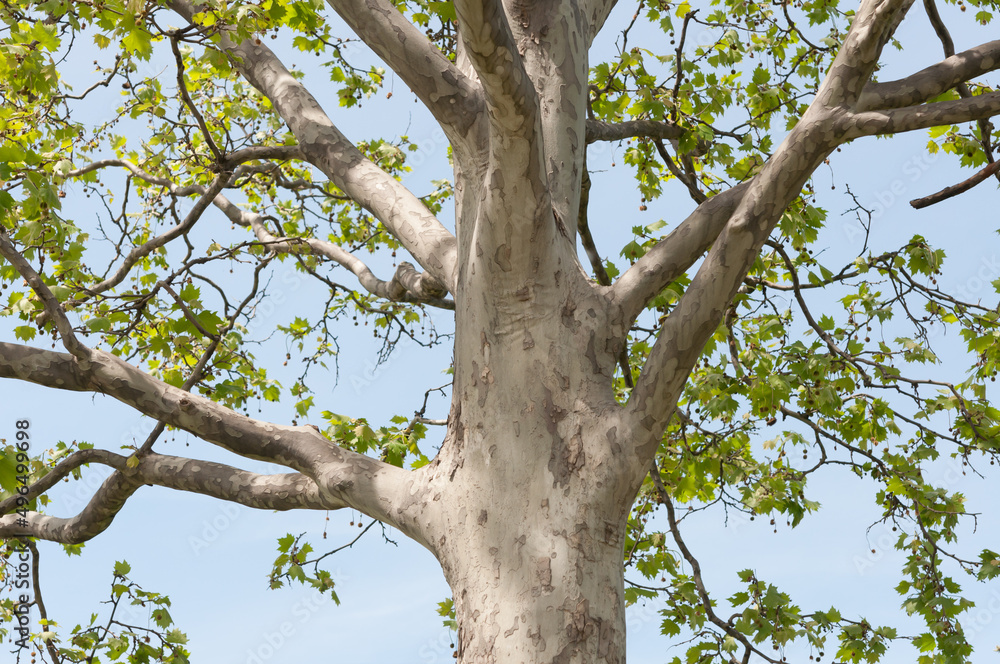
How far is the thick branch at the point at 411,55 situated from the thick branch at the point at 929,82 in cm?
171

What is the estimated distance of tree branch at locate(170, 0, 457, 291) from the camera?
4273 mm

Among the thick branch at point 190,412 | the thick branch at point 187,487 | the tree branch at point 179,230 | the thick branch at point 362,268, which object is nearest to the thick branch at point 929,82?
the thick branch at point 362,268

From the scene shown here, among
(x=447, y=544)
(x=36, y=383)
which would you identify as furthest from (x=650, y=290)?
(x=36, y=383)

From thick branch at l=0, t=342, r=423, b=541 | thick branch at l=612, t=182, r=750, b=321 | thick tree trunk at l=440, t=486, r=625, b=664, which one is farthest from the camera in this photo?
thick branch at l=0, t=342, r=423, b=541

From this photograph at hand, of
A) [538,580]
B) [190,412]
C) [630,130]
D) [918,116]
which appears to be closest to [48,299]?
[190,412]

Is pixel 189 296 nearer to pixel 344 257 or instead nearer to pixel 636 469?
pixel 344 257

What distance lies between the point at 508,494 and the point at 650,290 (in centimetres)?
120

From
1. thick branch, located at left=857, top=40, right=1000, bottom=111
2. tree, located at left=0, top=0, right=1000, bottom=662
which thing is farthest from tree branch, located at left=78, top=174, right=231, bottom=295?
thick branch, located at left=857, top=40, right=1000, bottom=111

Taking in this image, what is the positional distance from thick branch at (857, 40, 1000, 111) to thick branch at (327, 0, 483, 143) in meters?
1.71

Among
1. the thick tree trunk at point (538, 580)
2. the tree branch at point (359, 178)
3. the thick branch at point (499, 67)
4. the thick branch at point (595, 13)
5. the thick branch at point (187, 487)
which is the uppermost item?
the thick branch at point (595, 13)

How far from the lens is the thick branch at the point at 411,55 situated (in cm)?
341

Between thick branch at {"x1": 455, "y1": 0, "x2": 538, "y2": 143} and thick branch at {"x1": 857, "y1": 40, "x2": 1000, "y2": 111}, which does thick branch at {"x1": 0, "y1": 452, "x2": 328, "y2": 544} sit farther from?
thick branch at {"x1": 857, "y1": 40, "x2": 1000, "y2": 111}

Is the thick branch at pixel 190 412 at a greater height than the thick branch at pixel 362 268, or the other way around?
the thick branch at pixel 362 268

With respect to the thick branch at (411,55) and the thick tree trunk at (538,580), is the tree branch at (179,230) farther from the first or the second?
the thick tree trunk at (538,580)
